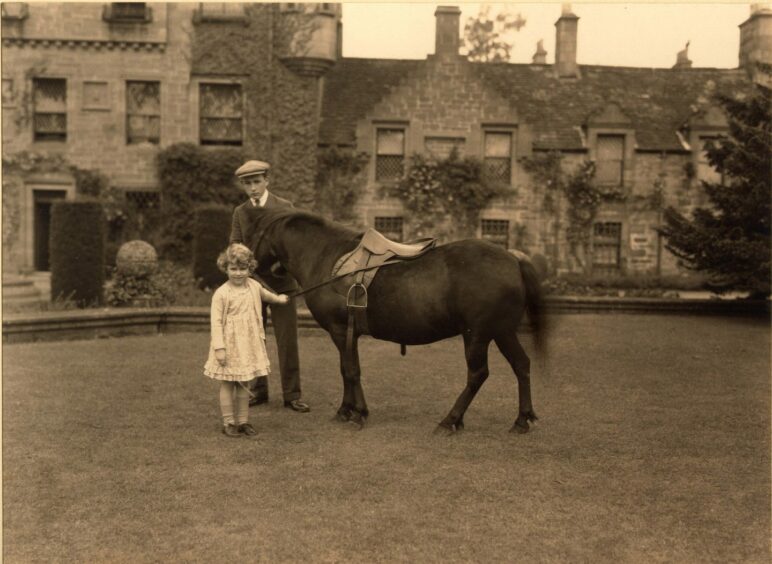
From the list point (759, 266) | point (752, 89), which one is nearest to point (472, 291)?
point (759, 266)

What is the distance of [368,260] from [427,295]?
1.99 ft

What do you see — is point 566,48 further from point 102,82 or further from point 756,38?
point 102,82

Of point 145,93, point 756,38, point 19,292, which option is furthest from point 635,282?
point 19,292

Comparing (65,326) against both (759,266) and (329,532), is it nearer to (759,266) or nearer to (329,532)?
(329,532)

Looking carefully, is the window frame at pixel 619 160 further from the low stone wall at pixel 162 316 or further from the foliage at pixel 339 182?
the low stone wall at pixel 162 316

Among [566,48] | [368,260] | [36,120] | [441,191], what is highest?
[566,48]

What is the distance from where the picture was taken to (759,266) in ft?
47.6

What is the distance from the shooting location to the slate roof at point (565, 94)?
80.4 ft

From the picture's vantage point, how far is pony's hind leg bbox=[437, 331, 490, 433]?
6.55 meters

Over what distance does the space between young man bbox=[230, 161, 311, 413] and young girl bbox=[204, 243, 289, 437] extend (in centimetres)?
97

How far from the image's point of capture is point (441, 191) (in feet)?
79.1

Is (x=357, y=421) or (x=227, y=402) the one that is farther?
(x=357, y=421)

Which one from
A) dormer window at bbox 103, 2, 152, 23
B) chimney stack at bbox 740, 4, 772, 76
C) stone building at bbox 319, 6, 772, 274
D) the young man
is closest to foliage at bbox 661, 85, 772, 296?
stone building at bbox 319, 6, 772, 274

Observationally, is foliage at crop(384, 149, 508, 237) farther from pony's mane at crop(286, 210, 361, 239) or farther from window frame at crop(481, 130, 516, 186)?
pony's mane at crop(286, 210, 361, 239)
